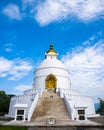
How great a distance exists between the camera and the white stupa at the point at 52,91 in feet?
67.2

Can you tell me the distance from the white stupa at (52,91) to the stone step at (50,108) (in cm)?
39

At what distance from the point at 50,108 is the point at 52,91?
685 centimetres

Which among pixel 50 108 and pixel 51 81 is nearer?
pixel 50 108

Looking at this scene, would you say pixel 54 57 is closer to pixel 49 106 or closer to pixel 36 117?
pixel 49 106

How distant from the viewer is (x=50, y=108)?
74.0 feet

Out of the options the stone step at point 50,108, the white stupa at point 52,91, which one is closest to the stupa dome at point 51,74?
the white stupa at point 52,91

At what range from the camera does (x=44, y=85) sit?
31969 mm

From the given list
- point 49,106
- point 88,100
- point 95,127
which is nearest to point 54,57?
point 88,100

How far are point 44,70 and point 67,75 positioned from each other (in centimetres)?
423

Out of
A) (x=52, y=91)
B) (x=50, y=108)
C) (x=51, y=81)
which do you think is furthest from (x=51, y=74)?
(x=50, y=108)

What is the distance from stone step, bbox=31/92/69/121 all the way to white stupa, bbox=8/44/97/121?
392mm

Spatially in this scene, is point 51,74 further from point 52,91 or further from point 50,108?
point 50,108

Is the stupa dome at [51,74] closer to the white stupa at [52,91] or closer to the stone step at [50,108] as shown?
the white stupa at [52,91]

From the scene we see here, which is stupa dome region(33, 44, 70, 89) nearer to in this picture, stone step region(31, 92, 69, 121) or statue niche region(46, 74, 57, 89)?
statue niche region(46, 74, 57, 89)
